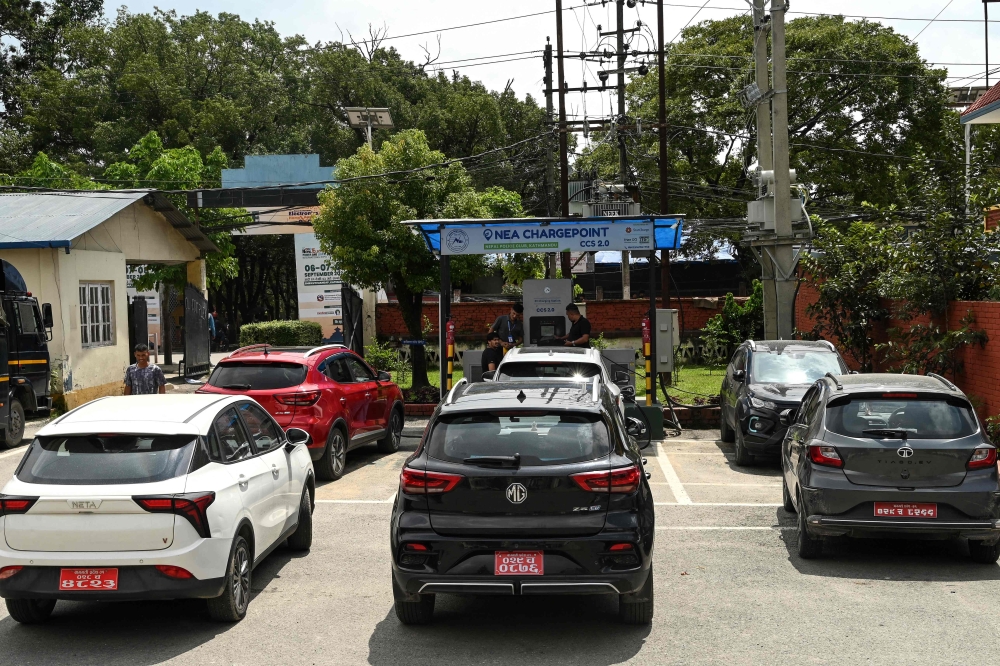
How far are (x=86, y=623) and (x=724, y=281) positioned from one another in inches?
1799

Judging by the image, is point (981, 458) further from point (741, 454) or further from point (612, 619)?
point (741, 454)

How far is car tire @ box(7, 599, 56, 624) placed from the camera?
697 cm

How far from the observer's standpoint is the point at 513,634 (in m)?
6.83

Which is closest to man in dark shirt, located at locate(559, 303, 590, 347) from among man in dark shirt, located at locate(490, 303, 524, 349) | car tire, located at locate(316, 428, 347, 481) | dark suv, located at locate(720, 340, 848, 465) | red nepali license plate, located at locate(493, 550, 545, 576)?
man in dark shirt, located at locate(490, 303, 524, 349)

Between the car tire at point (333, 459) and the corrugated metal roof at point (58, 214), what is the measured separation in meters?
10.00

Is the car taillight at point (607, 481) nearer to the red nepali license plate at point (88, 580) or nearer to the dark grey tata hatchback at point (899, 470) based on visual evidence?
the dark grey tata hatchback at point (899, 470)

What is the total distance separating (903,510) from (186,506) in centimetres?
550

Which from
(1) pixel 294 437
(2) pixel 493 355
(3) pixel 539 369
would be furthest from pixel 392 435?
(1) pixel 294 437

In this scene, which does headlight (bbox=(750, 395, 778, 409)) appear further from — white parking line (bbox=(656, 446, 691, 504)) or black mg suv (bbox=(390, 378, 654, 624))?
black mg suv (bbox=(390, 378, 654, 624))

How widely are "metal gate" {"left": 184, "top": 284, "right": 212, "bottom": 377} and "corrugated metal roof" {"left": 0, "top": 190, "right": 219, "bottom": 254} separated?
2098 millimetres

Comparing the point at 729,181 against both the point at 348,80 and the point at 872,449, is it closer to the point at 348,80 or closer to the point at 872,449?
the point at 348,80

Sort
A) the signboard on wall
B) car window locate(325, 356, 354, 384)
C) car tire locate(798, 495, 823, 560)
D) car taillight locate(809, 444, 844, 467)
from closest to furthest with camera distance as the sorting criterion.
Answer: car taillight locate(809, 444, 844, 467), car tire locate(798, 495, 823, 560), car window locate(325, 356, 354, 384), the signboard on wall

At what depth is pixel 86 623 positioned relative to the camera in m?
7.19

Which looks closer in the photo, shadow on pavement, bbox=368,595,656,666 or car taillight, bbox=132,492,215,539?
shadow on pavement, bbox=368,595,656,666
